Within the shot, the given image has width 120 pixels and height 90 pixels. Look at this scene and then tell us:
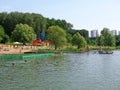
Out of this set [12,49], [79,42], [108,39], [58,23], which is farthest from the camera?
[58,23]

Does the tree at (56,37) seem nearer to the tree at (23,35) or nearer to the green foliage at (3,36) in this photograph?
the tree at (23,35)

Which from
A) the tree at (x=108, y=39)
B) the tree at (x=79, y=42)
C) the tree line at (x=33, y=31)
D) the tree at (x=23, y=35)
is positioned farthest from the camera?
the tree at (x=108, y=39)

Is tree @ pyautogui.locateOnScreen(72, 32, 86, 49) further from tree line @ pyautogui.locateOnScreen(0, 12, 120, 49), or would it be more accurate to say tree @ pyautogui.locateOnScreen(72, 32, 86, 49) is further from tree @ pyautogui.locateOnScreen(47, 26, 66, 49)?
tree @ pyautogui.locateOnScreen(47, 26, 66, 49)

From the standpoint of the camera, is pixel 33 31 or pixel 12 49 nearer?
pixel 12 49

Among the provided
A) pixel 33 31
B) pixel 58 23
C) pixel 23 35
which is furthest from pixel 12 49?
pixel 58 23

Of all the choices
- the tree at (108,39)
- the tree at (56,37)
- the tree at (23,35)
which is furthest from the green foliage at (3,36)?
the tree at (108,39)

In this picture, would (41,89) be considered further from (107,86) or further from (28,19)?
(28,19)

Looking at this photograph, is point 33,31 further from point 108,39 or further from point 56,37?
point 108,39

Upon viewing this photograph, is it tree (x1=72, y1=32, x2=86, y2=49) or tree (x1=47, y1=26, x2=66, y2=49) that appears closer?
tree (x1=47, y1=26, x2=66, y2=49)

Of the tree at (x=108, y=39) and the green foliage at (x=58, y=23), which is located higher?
the green foliage at (x=58, y=23)

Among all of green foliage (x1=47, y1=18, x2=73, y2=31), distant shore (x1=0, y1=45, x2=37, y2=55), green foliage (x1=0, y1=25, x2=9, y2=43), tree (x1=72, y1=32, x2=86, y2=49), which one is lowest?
distant shore (x1=0, y1=45, x2=37, y2=55)

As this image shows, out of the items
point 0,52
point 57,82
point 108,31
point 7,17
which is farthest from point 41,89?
point 108,31

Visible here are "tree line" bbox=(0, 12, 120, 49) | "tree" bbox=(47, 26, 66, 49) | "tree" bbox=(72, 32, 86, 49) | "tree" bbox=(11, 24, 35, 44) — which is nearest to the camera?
"tree" bbox=(47, 26, 66, 49)

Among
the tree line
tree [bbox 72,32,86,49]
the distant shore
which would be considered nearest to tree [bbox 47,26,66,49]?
the tree line
